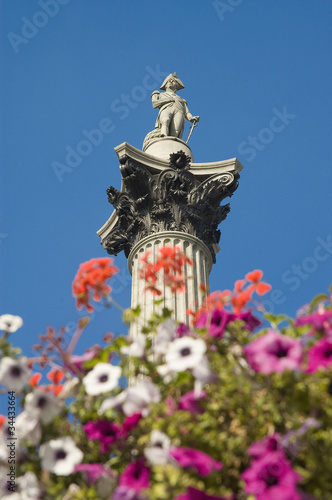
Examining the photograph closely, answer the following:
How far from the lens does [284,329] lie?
388 centimetres

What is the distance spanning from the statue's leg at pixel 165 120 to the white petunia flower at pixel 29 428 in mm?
11627

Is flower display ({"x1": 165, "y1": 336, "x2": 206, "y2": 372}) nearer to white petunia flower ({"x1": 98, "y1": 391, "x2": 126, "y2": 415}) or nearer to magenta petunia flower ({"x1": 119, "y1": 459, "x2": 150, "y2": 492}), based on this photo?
white petunia flower ({"x1": 98, "y1": 391, "x2": 126, "y2": 415})

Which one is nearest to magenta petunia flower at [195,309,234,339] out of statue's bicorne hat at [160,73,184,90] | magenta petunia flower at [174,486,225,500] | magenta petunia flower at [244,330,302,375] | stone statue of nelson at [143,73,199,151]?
magenta petunia flower at [244,330,302,375]

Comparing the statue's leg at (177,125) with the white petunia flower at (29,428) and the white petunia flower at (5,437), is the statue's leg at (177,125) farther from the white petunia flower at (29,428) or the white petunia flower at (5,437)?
the white petunia flower at (29,428)

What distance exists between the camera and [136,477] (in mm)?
3225

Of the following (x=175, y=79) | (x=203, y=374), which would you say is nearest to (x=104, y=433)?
(x=203, y=374)

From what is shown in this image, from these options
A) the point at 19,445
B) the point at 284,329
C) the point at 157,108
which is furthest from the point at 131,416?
the point at 157,108

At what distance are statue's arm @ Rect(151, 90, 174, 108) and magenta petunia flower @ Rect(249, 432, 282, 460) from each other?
43.3 feet

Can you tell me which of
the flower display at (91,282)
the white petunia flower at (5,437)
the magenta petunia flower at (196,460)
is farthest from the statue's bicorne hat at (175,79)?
the magenta petunia flower at (196,460)

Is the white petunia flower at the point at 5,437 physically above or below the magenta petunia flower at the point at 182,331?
below

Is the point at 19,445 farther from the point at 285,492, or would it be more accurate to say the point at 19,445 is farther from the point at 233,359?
the point at 285,492

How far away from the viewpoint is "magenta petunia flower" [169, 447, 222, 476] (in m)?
2.99

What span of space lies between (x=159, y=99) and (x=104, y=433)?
12.9m

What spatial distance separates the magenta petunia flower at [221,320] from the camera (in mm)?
4039
